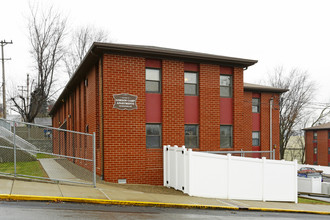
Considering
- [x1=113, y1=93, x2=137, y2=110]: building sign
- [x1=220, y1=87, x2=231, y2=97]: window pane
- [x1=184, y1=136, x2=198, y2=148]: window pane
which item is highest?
[x1=220, y1=87, x2=231, y2=97]: window pane

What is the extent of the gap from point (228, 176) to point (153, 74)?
612cm

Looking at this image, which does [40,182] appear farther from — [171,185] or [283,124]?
[283,124]

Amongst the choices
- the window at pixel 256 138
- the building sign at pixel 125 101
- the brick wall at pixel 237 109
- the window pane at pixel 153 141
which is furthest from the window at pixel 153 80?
the window at pixel 256 138

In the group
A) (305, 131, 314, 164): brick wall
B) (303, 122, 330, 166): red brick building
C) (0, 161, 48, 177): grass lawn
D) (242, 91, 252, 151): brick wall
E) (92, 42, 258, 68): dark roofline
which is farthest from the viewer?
(305, 131, 314, 164): brick wall

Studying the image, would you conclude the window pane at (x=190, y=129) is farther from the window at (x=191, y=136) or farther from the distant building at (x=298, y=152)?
the distant building at (x=298, y=152)

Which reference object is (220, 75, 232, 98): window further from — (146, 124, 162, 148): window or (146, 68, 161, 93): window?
(146, 124, 162, 148): window

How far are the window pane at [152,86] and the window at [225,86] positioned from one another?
3.91 meters

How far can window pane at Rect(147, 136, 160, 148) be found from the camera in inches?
607

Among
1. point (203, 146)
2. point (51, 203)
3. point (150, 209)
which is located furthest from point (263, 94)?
point (51, 203)

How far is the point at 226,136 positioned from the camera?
17.6m

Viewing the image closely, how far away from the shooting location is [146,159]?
593 inches

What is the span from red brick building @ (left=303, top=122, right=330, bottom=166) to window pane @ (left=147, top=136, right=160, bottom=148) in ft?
151

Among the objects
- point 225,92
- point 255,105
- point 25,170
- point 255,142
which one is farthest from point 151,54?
point 255,142

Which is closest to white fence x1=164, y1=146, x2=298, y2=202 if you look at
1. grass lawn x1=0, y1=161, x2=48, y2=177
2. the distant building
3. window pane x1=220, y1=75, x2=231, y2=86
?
window pane x1=220, y1=75, x2=231, y2=86
